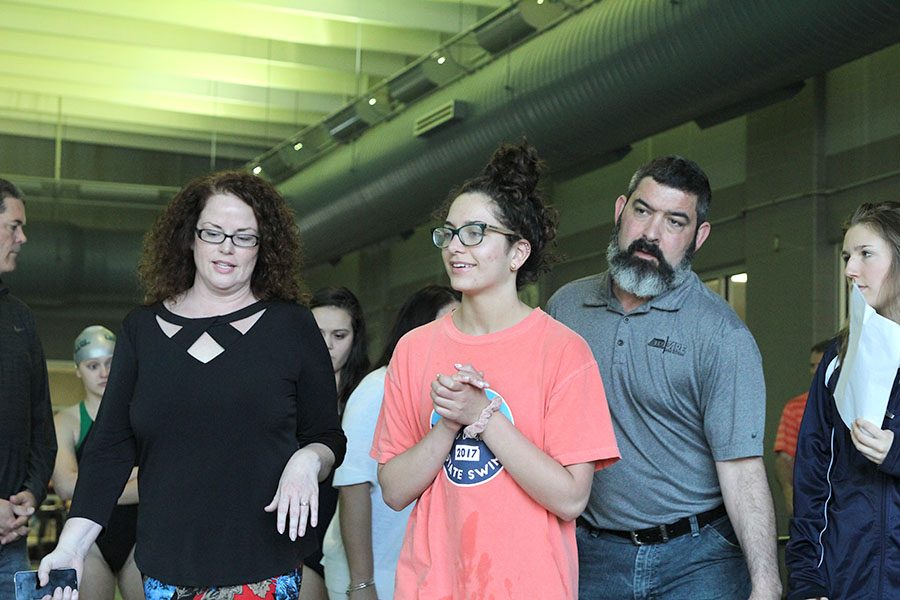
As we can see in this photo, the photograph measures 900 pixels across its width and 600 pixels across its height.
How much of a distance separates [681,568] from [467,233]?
3.07 ft

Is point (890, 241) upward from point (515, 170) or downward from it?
downward

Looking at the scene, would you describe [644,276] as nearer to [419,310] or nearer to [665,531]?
[665,531]

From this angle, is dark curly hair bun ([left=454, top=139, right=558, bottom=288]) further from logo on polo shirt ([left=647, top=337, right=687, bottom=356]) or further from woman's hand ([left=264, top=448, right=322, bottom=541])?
woman's hand ([left=264, top=448, right=322, bottom=541])

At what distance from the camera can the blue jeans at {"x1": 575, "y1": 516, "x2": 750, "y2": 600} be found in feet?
8.43

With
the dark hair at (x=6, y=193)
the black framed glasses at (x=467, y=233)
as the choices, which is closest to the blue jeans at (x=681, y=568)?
the black framed glasses at (x=467, y=233)

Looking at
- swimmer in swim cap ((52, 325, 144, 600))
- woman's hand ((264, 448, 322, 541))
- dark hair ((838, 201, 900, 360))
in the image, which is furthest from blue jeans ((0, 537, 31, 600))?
dark hair ((838, 201, 900, 360))

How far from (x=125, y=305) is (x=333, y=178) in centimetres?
225

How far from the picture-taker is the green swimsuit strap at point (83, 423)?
A: 4367 mm

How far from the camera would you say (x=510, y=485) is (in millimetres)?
2111

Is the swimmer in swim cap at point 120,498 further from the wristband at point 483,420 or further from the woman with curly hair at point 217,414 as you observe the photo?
the wristband at point 483,420

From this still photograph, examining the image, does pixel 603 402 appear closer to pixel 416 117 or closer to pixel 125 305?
pixel 416 117

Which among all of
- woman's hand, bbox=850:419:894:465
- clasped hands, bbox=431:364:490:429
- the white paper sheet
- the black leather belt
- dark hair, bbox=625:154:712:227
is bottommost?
the black leather belt

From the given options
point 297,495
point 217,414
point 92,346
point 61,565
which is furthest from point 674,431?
point 92,346

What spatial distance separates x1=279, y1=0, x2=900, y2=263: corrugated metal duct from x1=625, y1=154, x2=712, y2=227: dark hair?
8.21 ft
